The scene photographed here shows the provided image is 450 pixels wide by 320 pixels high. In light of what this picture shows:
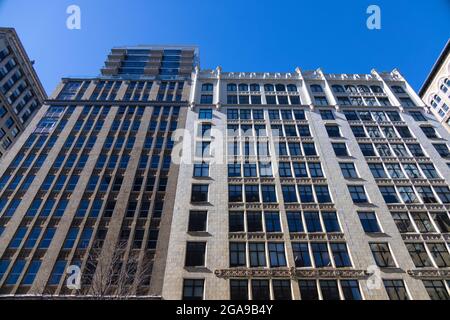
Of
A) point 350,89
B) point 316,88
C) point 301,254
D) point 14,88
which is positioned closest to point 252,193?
point 301,254

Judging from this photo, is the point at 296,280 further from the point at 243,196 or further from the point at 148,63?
the point at 148,63

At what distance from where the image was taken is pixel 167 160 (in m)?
37.4

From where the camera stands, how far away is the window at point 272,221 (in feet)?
95.5

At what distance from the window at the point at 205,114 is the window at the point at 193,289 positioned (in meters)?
24.9

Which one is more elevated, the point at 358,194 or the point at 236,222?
the point at 358,194

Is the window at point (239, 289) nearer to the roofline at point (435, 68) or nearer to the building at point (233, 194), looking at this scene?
the building at point (233, 194)

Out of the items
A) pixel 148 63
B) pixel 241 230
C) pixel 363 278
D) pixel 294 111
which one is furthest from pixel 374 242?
pixel 148 63

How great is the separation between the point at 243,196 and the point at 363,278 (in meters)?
14.2

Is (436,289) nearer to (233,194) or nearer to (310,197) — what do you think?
(310,197)

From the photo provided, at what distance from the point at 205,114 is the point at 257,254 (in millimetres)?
24096

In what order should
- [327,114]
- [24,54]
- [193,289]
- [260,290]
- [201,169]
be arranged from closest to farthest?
[193,289], [260,290], [201,169], [327,114], [24,54]

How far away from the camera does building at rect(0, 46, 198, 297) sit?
2650cm

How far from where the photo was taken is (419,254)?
27.1 m

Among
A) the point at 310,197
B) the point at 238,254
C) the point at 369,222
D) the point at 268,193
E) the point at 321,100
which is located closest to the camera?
the point at 238,254
